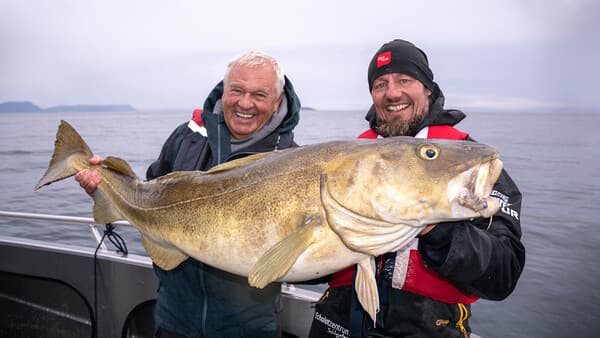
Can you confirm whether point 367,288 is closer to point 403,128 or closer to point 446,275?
point 446,275

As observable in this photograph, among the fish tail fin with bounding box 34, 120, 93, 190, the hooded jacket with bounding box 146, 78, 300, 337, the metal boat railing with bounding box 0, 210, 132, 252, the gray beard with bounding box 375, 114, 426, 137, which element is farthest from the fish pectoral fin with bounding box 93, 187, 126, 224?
the gray beard with bounding box 375, 114, 426, 137

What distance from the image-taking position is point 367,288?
2.13m

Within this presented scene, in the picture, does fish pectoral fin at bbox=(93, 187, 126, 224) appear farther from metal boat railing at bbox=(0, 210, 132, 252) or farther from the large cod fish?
the large cod fish

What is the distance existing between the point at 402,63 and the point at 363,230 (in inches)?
70.4

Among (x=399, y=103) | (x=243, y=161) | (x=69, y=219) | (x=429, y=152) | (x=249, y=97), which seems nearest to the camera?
(x=429, y=152)

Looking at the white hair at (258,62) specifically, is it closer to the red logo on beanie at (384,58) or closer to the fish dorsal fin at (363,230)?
the red logo on beanie at (384,58)

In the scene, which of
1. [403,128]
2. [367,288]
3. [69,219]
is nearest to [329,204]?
[367,288]

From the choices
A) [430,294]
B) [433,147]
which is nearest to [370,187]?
[433,147]

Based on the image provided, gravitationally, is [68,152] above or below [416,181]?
below

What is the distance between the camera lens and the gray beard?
10.1 ft

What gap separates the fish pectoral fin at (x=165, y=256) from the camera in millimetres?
2684

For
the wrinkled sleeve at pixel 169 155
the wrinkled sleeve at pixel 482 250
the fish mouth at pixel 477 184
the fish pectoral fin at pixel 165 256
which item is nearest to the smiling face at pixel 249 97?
the wrinkled sleeve at pixel 169 155

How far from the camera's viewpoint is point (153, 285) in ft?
13.2

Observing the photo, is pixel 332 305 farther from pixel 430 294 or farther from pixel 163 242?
pixel 163 242
